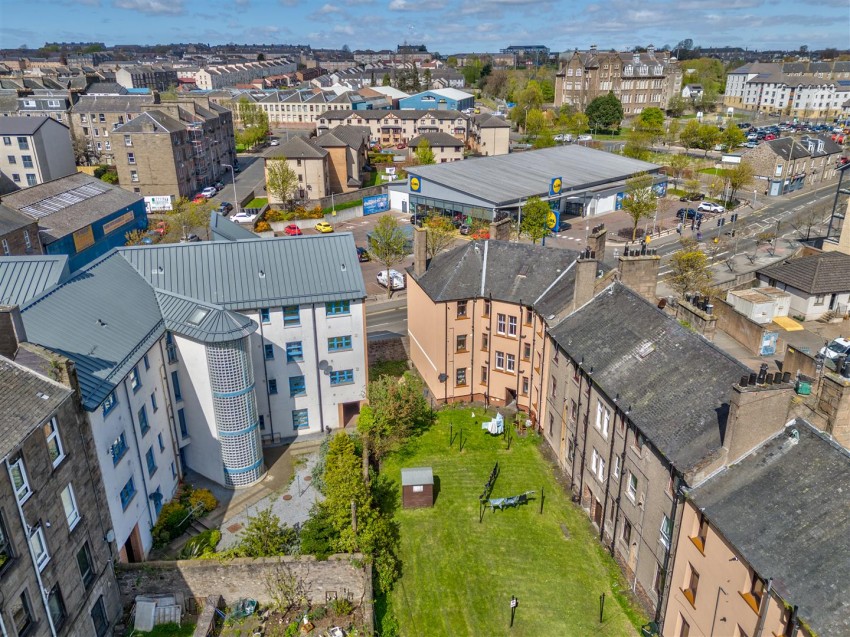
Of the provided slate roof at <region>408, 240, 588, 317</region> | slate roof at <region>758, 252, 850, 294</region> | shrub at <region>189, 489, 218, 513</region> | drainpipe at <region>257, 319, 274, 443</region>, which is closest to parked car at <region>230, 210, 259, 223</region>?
slate roof at <region>408, 240, 588, 317</region>

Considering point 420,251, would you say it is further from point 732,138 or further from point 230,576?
point 732,138

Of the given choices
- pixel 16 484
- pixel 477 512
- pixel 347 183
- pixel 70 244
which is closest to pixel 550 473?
pixel 477 512

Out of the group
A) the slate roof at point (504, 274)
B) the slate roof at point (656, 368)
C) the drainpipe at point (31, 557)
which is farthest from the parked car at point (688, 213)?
the drainpipe at point (31, 557)

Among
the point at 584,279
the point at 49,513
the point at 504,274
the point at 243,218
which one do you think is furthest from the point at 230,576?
the point at 243,218

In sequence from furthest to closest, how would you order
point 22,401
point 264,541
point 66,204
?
point 66,204
point 264,541
point 22,401

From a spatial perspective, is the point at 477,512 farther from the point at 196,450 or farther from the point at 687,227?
the point at 687,227
